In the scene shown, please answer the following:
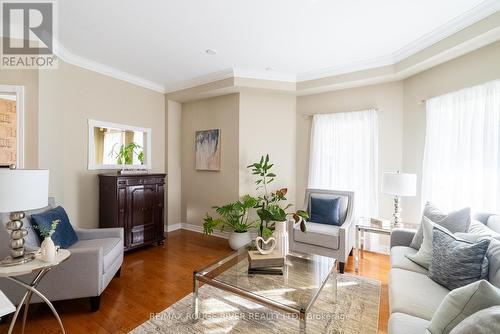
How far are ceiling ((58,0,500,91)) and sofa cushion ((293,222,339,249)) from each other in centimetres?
234

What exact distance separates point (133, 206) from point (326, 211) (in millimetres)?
2852

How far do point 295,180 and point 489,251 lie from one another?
9.38 feet

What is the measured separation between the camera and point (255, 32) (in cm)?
268

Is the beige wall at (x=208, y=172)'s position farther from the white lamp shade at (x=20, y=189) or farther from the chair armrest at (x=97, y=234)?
the white lamp shade at (x=20, y=189)

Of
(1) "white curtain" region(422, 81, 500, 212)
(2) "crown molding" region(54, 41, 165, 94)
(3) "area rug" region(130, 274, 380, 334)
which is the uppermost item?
(2) "crown molding" region(54, 41, 165, 94)

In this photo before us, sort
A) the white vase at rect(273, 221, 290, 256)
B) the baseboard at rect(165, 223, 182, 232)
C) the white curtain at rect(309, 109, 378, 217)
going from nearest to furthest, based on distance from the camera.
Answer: the white vase at rect(273, 221, 290, 256), the white curtain at rect(309, 109, 378, 217), the baseboard at rect(165, 223, 182, 232)

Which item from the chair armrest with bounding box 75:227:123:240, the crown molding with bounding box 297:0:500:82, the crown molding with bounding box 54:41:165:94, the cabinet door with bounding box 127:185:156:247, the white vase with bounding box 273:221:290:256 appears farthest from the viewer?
the cabinet door with bounding box 127:185:156:247

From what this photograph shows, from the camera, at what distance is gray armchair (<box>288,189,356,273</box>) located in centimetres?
288

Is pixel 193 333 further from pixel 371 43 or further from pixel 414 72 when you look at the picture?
pixel 414 72

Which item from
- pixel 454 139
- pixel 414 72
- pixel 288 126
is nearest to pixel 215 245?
pixel 288 126

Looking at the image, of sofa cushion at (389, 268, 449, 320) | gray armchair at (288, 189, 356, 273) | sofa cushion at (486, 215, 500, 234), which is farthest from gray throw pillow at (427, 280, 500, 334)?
gray armchair at (288, 189, 356, 273)

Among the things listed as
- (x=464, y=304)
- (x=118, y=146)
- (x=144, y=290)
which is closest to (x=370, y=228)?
(x=464, y=304)

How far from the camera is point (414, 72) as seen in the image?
3.20m

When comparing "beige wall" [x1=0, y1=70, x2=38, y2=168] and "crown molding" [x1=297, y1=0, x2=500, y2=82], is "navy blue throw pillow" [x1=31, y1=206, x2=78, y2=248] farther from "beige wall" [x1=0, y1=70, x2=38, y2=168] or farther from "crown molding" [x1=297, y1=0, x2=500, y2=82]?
"crown molding" [x1=297, y1=0, x2=500, y2=82]
